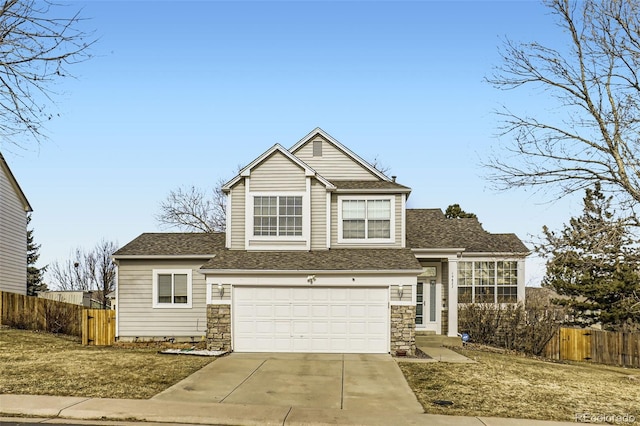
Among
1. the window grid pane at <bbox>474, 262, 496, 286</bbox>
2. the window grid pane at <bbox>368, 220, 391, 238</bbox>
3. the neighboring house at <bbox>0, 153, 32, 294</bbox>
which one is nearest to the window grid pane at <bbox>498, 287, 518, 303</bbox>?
the window grid pane at <bbox>474, 262, 496, 286</bbox>

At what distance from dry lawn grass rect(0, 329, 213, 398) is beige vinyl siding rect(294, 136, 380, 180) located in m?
9.17

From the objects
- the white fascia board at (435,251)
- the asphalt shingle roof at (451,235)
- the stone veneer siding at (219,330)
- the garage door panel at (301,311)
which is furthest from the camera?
the asphalt shingle roof at (451,235)

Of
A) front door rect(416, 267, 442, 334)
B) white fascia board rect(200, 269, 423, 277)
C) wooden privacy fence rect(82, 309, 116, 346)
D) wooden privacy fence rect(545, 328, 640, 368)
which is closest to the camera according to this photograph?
white fascia board rect(200, 269, 423, 277)

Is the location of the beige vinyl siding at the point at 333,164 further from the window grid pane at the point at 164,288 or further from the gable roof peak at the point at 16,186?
the gable roof peak at the point at 16,186

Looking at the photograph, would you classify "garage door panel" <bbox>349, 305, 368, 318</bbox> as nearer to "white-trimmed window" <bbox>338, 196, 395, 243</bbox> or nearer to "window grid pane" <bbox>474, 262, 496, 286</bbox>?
"white-trimmed window" <bbox>338, 196, 395, 243</bbox>

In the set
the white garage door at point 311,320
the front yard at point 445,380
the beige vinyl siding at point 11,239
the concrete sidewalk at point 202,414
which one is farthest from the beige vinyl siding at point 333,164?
the beige vinyl siding at point 11,239

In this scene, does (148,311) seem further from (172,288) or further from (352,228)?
(352,228)

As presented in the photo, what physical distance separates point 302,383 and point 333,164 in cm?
1138

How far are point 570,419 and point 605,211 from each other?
759 cm

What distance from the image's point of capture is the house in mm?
20859

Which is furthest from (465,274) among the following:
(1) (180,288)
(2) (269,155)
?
(1) (180,288)

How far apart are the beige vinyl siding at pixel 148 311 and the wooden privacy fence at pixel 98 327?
31cm

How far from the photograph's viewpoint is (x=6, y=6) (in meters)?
11.6

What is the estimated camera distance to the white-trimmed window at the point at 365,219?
2311 cm
